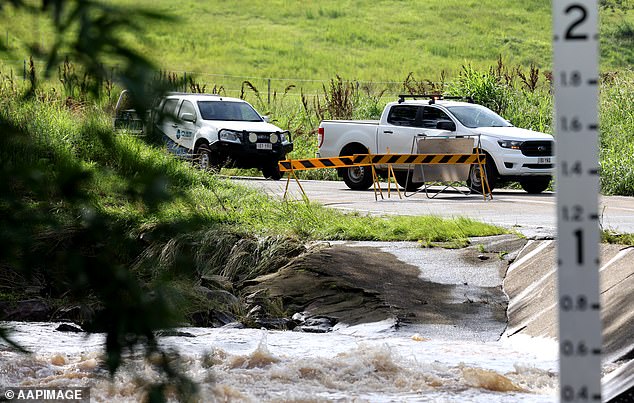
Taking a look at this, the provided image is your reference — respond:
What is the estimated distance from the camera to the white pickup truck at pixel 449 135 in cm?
2103

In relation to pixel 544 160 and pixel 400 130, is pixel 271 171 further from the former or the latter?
pixel 544 160

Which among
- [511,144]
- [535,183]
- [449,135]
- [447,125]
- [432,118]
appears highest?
[432,118]

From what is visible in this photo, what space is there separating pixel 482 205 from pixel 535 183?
386cm

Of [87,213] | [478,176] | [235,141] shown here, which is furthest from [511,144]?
[87,213]

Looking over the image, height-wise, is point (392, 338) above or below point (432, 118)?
below

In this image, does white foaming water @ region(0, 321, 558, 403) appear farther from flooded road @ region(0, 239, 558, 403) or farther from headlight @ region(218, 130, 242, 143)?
headlight @ region(218, 130, 242, 143)

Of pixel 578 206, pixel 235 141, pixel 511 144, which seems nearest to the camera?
pixel 578 206

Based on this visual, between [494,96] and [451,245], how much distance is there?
15.7m

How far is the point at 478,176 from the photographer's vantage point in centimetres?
2108

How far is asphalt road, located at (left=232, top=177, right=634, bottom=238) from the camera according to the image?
14.7 meters

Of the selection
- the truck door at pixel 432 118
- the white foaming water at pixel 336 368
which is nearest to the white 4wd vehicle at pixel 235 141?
the truck door at pixel 432 118

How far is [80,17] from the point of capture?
2.97 m

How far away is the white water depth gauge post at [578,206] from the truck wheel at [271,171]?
2145cm

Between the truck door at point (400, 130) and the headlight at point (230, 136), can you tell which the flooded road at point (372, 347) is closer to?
the truck door at point (400, 130)
